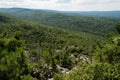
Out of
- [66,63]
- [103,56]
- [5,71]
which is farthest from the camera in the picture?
[66,63]

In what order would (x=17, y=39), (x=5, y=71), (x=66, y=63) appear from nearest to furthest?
(x=5, y=71) < (x=17, y=39) < (x=66, y=63)

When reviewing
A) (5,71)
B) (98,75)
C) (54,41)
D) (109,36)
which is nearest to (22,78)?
(5,71)

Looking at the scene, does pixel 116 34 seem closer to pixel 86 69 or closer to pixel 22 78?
pixel 86 69

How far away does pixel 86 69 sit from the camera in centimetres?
2502

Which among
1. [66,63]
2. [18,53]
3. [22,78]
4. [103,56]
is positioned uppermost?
[18,53]

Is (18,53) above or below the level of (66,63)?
above

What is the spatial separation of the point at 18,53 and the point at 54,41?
16700cm

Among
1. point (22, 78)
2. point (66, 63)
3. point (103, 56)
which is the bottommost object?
point (66, 63)

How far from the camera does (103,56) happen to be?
3362cm

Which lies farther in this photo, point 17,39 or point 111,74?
point 111,74

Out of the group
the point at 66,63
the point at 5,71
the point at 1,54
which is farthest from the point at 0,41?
the point at 66,63

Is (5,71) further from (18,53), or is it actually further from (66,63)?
(66,63)

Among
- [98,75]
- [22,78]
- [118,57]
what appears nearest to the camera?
[22,78]

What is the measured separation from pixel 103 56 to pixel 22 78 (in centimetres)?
1827
